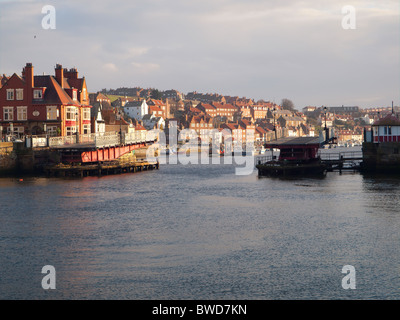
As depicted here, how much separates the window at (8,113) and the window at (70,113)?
903 centimetres

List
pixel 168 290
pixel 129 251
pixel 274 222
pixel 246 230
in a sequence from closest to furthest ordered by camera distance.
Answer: pixel 168 290 < pixel 129 251 < pixel 246 230 < pixel 274 222

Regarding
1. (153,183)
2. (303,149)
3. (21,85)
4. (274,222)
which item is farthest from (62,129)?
(274,222)

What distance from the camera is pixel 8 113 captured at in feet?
324

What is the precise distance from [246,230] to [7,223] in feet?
63.7

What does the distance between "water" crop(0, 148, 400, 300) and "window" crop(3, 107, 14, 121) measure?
3218 cm

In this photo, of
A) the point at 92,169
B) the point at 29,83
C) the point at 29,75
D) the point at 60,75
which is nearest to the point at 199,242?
the point at 92,169

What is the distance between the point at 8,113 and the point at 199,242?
68.6m

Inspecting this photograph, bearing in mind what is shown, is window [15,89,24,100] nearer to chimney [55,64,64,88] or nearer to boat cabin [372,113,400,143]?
chimney [55,64,64,88]

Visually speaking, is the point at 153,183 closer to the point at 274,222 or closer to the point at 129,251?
the point at 274,222

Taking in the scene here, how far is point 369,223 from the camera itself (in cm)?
4684

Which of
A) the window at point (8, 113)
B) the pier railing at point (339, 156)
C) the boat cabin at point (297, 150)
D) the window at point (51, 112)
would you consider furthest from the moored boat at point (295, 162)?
the window at point (8, 113)

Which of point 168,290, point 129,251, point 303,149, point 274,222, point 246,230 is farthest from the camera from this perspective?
point 303,149

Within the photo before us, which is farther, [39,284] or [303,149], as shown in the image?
[303,149]

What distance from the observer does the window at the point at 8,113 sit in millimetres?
98350
